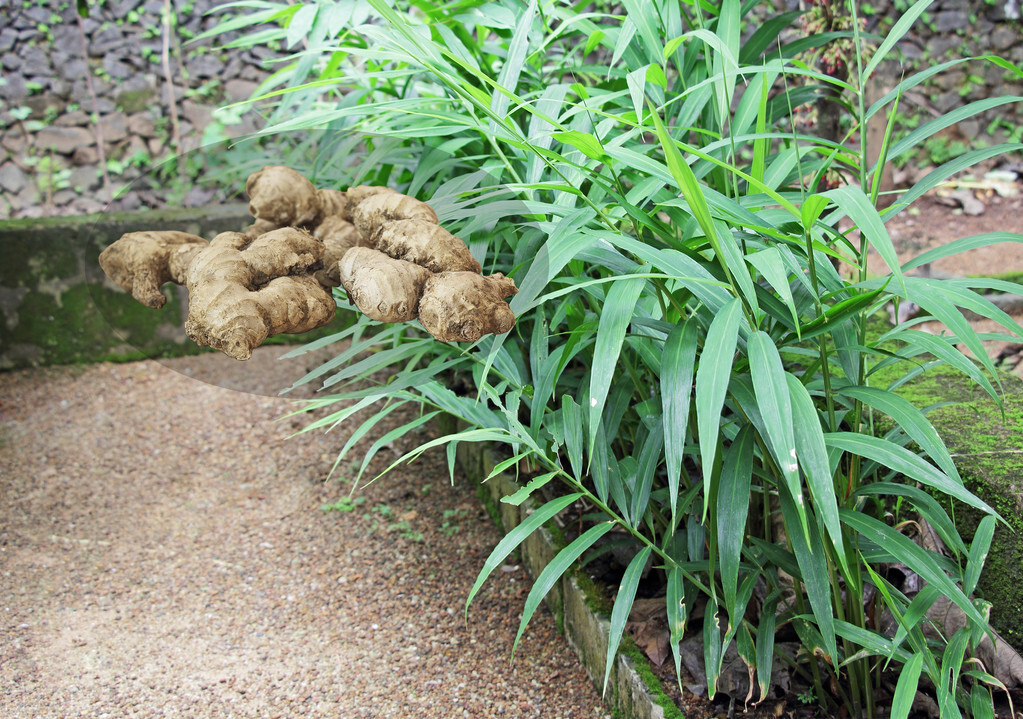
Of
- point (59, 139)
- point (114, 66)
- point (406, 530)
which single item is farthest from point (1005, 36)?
point (59, 139)

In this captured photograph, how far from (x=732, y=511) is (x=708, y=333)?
0.27 meters

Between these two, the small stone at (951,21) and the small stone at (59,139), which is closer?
the small stone at (59,139)

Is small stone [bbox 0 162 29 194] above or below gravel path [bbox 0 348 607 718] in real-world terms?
below

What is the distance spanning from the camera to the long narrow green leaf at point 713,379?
0.68 m

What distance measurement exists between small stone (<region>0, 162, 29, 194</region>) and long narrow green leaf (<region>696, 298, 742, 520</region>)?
5.37 metres

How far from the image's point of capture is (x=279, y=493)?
1.96 meters

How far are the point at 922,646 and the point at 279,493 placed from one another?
1549 mm

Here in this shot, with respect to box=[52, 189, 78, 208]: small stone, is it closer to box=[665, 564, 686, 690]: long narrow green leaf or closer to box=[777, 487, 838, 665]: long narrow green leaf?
box=[665, 564, 686, 690]: long narrow green leaf

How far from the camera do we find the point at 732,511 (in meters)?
0.89

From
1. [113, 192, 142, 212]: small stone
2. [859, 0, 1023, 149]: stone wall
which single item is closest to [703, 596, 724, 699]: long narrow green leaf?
[113, 192, 142, 212]: small stone

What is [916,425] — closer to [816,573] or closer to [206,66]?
[816,573]

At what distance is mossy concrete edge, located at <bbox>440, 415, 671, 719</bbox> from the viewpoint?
1.09 metres

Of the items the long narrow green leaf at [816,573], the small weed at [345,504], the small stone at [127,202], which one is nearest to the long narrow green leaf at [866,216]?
the long narrow green leaf at [816,573]

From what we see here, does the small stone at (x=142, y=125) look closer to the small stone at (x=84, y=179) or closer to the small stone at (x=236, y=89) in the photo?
the small stone at (x=84, y=179)
